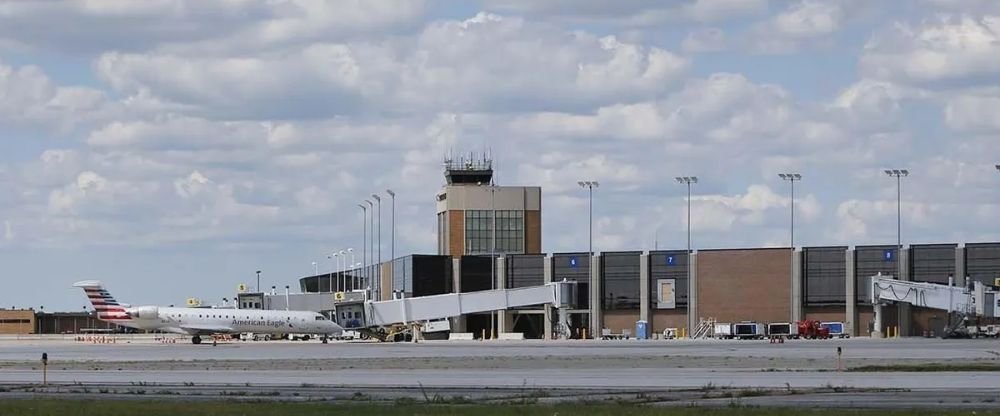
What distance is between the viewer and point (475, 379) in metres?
61.3

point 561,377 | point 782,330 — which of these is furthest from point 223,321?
point 561,377

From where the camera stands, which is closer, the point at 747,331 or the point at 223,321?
the point at 223,321

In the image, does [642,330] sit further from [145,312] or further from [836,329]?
[145,312]

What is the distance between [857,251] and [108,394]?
11569 cm

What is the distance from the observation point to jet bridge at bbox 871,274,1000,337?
422 ft

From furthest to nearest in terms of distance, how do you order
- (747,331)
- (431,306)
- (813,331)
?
(431,306) → (747,331) → (813,331)

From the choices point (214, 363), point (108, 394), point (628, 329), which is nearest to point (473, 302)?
point (628, 329)

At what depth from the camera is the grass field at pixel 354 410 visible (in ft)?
133

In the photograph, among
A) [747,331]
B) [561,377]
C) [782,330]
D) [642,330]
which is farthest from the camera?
[642,330]

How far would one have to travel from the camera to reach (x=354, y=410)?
43.0 meters

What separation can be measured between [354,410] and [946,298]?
329 ft

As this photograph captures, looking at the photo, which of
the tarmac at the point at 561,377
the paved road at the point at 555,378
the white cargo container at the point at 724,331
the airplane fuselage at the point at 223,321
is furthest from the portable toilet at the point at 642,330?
the paved road at the point at 555,378

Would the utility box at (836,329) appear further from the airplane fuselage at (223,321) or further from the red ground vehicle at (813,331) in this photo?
the airplane fuselage at (223,321)

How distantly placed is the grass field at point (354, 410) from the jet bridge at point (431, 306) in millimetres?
105781
